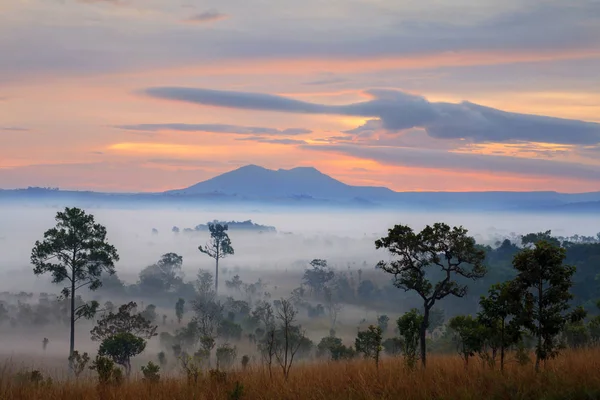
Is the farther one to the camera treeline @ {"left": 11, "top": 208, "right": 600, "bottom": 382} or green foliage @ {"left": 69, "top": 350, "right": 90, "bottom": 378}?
green foliage @ {"left": 69, "top": 350, "right": 90, "bottom": 378}

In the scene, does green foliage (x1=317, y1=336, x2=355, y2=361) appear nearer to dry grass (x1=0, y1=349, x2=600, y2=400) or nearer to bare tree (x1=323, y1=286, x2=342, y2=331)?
bare tree (x1=323, y1=286, x2=342, y2=331)

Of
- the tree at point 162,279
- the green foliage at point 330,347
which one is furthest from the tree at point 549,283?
the tree at point 162,279

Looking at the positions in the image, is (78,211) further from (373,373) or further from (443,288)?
(373,373)

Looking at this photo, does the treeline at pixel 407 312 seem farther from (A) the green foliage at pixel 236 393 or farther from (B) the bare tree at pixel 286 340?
(A) the green foliage at pixel 236 393

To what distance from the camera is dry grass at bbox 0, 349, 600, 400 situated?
12477 mm

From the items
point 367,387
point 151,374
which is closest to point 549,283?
point 367,387

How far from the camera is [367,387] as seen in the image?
13.0 metres

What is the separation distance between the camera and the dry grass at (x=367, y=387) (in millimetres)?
→ 12477

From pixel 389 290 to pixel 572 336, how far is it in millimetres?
108041

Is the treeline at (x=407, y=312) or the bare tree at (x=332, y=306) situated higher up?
the treeline at (x=407, y=312)

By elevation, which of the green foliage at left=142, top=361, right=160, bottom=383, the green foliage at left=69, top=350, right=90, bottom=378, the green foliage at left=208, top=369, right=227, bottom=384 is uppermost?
the green foliage at left=208, top=369, right=227, bottom=384

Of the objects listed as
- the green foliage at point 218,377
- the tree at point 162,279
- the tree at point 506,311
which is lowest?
the tree at point 162,279

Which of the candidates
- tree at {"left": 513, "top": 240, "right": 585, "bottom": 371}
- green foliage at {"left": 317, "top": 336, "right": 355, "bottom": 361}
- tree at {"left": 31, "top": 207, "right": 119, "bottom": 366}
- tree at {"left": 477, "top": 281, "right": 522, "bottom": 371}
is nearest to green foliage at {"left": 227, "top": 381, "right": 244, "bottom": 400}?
tree at {"left": 477, "top": 281, "right": 522, "bottom": 371}

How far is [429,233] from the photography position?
24.6 meters
